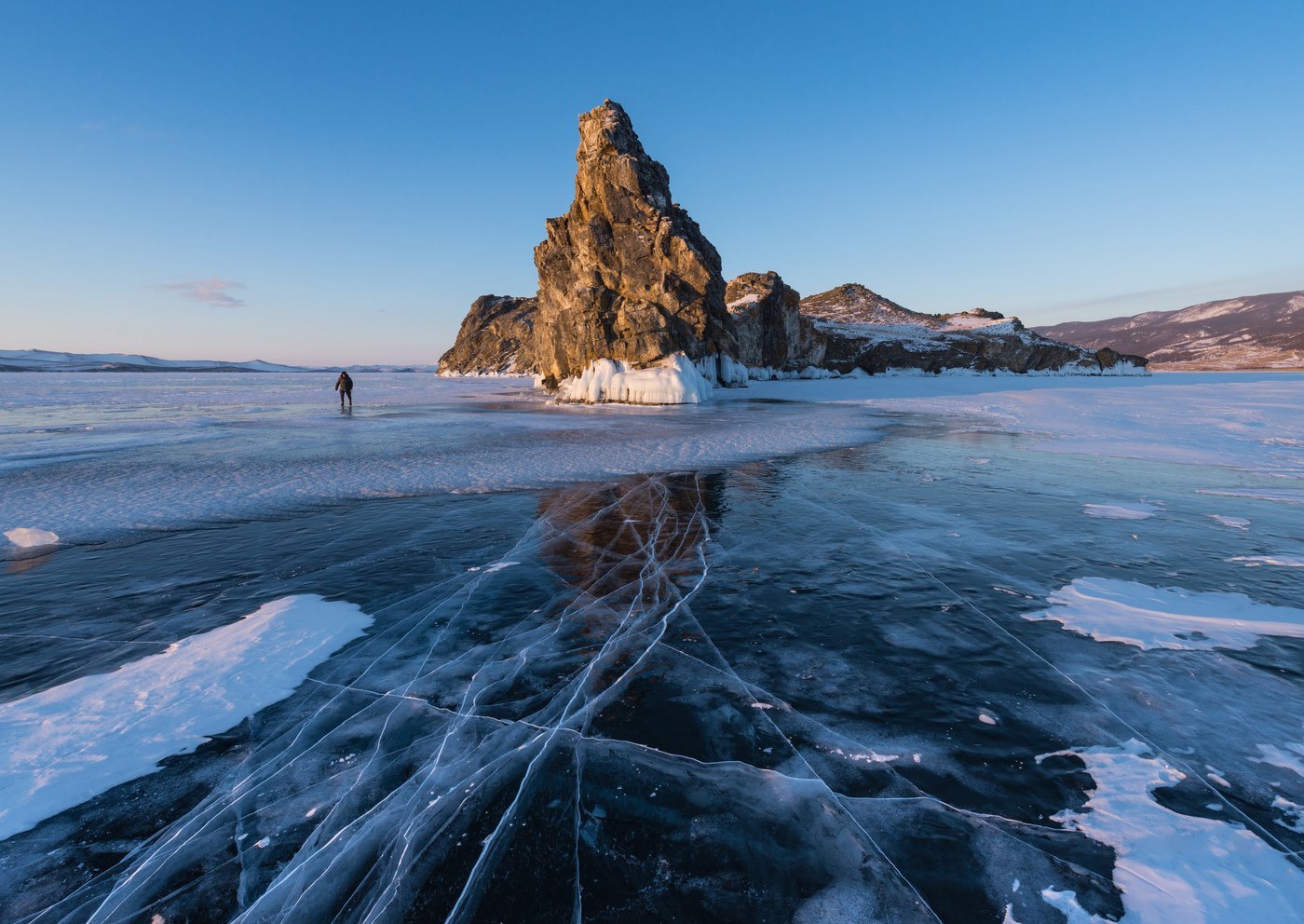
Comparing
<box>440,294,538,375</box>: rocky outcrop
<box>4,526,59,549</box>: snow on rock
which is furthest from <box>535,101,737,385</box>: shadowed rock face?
<box>440,294,538,375</box>: rocky outcrop

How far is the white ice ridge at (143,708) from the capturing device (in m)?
3.23

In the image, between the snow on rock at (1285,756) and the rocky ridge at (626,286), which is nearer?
the snow on rock at (1285,756)

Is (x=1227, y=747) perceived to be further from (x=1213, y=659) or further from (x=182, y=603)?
(x=182, y=603)

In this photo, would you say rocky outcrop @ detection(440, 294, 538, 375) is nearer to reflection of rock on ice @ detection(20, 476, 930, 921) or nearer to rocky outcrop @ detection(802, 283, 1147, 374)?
rocky outcrop @ detection(802, 283, 1147, 374)

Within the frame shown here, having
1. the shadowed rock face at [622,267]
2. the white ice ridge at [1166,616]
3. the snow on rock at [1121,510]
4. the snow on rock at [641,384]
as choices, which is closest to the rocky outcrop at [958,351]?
the shadowed rock face at [622,267]

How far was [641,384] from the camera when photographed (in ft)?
129

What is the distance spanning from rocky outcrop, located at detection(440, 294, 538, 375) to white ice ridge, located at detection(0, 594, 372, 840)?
115108 millimetres

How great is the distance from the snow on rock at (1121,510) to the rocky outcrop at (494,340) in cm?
11379

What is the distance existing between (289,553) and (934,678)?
7919 millimetres

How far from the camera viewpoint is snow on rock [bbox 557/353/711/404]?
38.0 meters

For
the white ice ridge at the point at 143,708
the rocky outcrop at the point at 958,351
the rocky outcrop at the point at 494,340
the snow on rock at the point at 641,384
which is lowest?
the white ice ridge at the point at 143,708

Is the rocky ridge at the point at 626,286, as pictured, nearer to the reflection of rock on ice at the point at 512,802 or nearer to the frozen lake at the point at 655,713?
the frozen lake at the point at 655,713

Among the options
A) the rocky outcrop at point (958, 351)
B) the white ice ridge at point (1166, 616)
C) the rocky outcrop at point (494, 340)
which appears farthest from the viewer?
the rocky outcrop at point (494, 340)

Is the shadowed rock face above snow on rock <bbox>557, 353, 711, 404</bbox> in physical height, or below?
above
